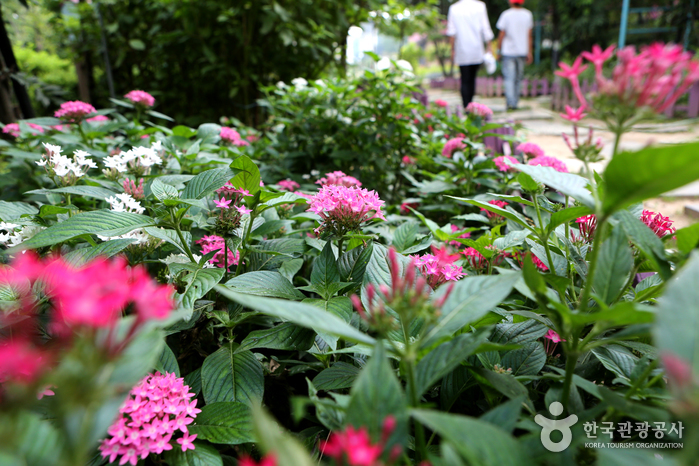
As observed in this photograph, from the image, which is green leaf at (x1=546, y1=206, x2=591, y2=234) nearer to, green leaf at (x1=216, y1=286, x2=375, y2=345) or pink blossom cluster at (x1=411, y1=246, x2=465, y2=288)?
pink blossom cluster at (x1=411, y1=246, x2=465, y2=288)

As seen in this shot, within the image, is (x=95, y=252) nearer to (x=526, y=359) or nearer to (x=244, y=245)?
(x=244, y=245)

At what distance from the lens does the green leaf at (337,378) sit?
727mm

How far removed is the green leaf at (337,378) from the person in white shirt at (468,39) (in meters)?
5.43

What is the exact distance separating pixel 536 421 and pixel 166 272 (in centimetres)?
86

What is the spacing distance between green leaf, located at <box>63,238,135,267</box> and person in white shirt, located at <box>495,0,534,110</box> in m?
7.27

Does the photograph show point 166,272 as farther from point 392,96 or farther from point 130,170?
point 392,96

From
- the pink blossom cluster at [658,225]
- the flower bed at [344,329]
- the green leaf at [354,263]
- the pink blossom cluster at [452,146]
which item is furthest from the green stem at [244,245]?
the pink blossom cluster at [452,146]

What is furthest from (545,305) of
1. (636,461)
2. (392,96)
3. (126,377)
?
(392,96)

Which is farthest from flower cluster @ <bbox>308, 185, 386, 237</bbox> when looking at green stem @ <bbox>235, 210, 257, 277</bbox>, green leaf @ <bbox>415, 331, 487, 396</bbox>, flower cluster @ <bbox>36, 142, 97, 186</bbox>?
flower cluster @ <bbox>36, 142, 97, 186</bbox>

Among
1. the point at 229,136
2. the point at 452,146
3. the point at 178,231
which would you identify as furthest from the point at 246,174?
the point at 452,146

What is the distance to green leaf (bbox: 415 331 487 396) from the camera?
497mm

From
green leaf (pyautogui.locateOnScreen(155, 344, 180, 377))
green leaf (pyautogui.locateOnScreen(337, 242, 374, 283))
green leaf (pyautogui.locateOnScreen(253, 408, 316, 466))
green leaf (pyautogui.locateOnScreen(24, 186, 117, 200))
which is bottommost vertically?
green leaf (pyautogui.locateOnScreen(155, 344, 180, 377))

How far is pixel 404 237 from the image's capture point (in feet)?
3.86

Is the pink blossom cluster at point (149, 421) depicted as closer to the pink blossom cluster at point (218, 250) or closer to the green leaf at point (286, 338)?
the green leaf at point (286, 338)
